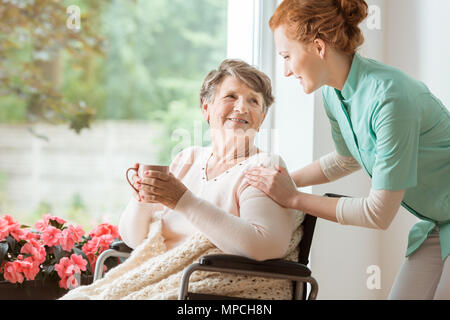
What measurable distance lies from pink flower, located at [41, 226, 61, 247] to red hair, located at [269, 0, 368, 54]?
127 cm

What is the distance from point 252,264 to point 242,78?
71cm

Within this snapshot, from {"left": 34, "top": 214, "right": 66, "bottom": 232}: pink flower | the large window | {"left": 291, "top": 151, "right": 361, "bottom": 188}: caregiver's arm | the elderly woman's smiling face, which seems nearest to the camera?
the elderly woman's smiling face

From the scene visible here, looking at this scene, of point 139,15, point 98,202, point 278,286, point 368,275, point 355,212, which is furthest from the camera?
point 139,15

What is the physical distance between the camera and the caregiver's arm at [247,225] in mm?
1562

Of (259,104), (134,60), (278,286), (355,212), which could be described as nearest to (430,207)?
(355,212)

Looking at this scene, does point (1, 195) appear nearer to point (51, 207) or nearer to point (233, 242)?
point (51, 207)

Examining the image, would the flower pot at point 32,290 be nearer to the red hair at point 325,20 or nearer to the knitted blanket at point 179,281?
the knitted blanket at point 179,281

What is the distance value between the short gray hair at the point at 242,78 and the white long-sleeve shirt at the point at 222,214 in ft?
0.77

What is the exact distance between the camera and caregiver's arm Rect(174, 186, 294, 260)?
156cm

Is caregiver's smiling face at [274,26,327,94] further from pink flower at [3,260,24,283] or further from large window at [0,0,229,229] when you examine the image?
pink flower at [3,260,24,283]

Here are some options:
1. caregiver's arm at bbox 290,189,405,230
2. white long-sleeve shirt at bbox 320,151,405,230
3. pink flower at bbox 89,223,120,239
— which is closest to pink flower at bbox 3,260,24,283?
pink flower at bbox 89,223,120,239

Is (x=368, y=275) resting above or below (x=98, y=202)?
below

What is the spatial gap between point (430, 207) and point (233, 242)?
0.64m

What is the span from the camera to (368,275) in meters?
2.70
